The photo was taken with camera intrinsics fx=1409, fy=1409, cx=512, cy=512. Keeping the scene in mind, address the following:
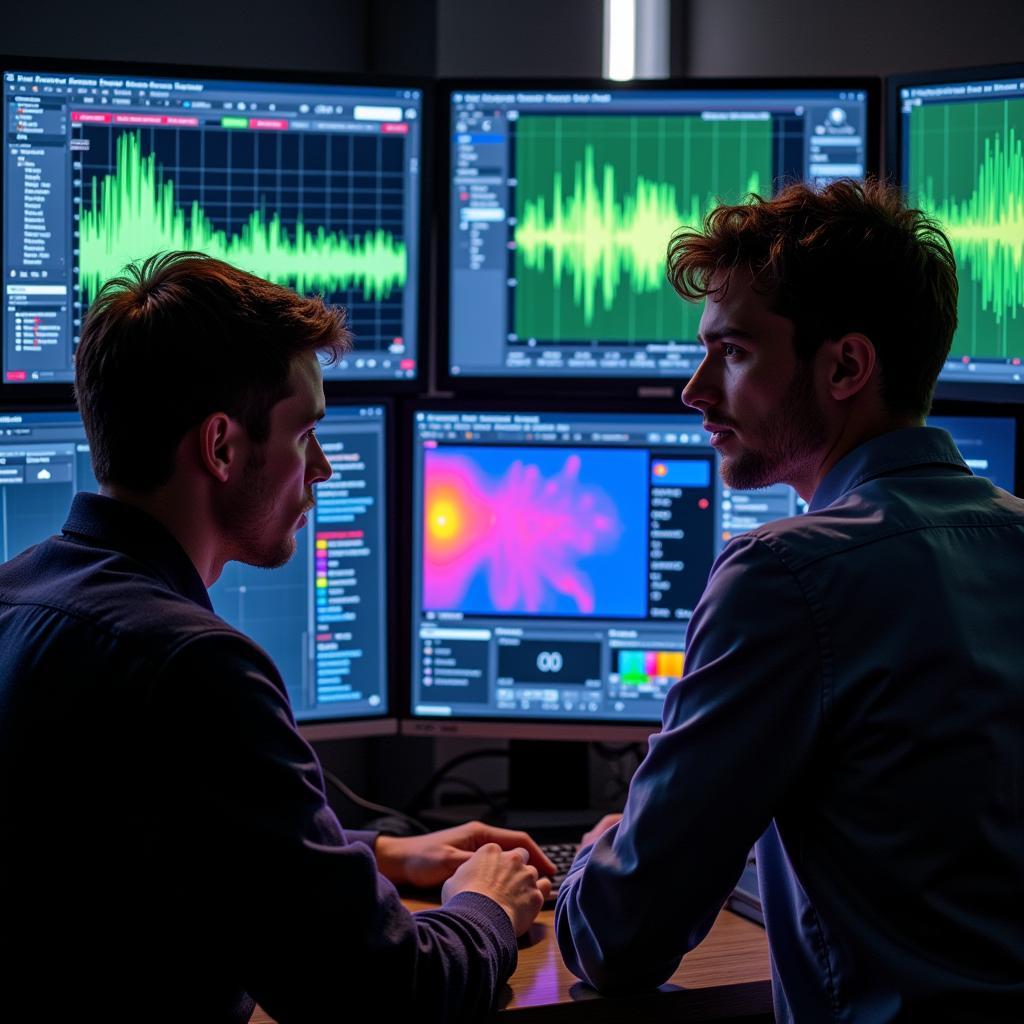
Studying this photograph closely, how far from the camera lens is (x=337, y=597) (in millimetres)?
2076

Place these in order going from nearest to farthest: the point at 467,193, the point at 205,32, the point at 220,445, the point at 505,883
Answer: the point at 220,445
the point at 505,883
the point at 467,193
the point at 205,32

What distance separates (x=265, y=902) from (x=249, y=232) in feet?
3.79

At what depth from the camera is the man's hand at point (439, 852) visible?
1726 millimetres

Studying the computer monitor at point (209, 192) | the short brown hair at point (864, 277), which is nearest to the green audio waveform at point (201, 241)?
the computer monitor at point (209, 192)

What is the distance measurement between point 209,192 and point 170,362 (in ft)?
2.53

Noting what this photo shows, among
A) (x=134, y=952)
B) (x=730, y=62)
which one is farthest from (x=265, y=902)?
(x=730, y=62)

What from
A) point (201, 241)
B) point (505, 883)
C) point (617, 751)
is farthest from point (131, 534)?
point (617, 751)

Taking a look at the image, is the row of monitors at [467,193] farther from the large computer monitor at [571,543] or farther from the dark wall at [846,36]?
the dark wall at [846,36]

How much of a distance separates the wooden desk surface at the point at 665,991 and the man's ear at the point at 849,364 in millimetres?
628

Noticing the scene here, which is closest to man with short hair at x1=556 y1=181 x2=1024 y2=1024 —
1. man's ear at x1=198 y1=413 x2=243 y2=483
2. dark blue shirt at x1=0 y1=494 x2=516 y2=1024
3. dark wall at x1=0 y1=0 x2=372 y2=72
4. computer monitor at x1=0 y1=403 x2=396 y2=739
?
dark blue shirt at x1=0 y1=494 x2=516 y2=1024

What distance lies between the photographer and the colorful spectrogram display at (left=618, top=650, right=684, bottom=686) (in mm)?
2074

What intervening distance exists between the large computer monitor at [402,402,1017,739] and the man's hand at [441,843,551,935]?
1.36ft

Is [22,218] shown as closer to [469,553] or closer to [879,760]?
[469,553]

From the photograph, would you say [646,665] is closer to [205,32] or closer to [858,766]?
[858,766]
